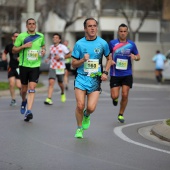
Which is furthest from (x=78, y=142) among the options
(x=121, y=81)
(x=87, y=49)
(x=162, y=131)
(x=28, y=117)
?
(x=121, y=81)

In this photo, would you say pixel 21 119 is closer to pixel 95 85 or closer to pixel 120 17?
pixel 95 85

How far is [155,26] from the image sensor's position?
5609cm

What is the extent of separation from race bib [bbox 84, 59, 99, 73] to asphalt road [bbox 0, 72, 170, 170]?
1137mm

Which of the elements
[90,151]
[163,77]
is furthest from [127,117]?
[163,77]

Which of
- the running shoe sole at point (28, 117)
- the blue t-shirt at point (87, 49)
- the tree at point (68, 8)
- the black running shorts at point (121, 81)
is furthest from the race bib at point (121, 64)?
the tree at point (68, 8)

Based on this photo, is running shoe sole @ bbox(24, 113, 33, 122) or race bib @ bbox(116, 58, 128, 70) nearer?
running shoe sole @ bbox(24, 113, 33, 122)

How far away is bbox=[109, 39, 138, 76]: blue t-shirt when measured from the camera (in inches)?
537

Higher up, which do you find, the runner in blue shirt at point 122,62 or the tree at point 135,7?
the tree at point 135,7

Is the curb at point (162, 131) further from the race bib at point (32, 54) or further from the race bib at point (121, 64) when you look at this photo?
the race bib at point (32, 54)

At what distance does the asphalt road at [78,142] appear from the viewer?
8.57 meters

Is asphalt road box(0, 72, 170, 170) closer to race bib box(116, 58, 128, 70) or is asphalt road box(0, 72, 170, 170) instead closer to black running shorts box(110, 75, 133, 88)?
black running shorts box(110, 75, 133, 88)

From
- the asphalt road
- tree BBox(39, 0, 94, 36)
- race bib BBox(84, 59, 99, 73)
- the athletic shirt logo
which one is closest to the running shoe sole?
the asphalt road

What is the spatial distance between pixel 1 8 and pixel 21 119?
41289 mm

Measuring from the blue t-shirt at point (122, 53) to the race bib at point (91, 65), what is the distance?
8.91 ft
